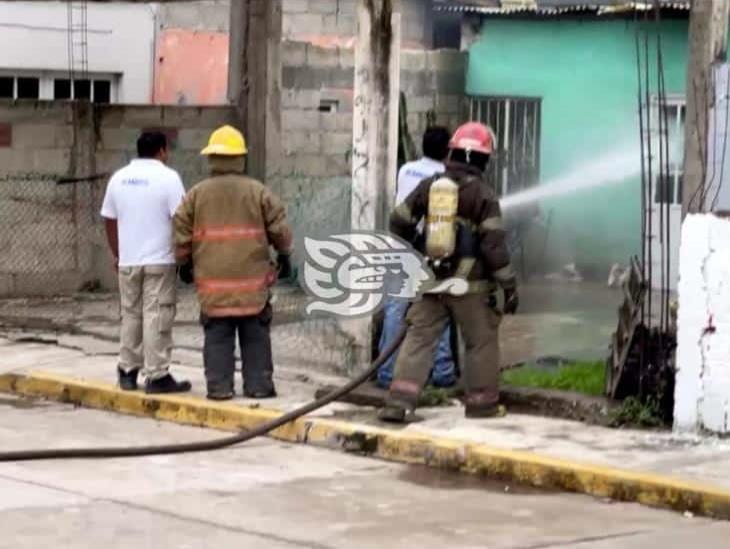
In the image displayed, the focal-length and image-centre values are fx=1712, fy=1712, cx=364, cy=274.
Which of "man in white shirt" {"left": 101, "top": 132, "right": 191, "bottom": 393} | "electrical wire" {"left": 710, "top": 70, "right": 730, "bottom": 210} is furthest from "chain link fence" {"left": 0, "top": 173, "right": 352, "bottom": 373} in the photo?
"electrical wire" {"left": 710, "top": 70, "right": 730, "bottom": 210}

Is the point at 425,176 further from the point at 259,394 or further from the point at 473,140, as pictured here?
the point at 259,394

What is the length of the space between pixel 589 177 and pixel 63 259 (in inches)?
231

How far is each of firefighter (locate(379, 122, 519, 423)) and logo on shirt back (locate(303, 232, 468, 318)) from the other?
12 cm

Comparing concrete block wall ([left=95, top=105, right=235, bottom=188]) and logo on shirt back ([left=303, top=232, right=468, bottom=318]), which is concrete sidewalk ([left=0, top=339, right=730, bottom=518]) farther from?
concrete block wall ([left=95, top=105, right=235, bottom=188])

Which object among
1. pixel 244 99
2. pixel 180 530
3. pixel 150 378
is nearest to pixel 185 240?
pixel 150 378

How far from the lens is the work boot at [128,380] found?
11664mm

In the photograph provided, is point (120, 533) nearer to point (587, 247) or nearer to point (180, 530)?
point (180, 530)

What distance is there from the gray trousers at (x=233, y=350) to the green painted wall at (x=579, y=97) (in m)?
7.45

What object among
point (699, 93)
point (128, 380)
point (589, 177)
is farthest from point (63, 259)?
point (699, 93)

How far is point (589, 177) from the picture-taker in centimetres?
1862

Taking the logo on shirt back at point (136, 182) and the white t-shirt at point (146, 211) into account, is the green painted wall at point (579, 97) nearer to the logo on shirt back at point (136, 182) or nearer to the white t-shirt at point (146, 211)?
the white t-shirt at point (146, 211)

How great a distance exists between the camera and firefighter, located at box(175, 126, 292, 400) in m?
11.0

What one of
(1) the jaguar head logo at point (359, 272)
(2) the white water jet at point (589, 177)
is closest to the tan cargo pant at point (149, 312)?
(1) the jaguar head logo at point (359, 272)

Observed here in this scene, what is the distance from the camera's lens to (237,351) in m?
13.0
